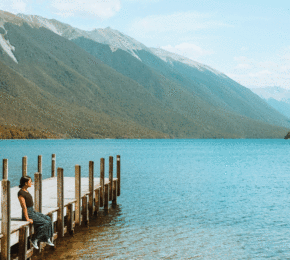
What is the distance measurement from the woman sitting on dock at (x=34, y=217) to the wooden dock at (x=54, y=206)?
0.23 metres

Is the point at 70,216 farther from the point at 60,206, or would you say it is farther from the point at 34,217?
the point at 34,217

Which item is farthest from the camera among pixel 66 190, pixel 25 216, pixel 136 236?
pixel 66 190

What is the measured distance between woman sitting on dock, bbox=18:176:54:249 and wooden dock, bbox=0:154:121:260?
9.1 inches

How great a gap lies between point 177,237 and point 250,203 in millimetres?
13080

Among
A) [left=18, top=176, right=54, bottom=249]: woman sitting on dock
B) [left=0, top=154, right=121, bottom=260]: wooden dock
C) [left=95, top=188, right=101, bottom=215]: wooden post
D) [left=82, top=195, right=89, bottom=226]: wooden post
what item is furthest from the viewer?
[left=95, top=188, right=101, bottom=215]: wooden post

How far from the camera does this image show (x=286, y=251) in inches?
755

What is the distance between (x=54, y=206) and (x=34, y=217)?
2.90 m

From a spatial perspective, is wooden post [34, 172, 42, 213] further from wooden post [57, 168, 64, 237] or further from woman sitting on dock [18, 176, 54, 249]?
wooden post [57, 168, 64, 237]

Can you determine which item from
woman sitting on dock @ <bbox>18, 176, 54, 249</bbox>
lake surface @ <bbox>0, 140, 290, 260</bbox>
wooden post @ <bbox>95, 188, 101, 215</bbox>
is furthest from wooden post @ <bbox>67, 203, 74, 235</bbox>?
wooden post @ <bbox>95, 188, 101, 215</bbox>

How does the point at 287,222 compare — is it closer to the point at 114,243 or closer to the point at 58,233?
the point at 114,243

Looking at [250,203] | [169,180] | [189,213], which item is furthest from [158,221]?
[169,180]

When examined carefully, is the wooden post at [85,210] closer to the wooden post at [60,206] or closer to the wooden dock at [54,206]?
the wooden dock at [54,206]

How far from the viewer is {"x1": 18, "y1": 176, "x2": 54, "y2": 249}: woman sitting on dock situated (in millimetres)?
14406

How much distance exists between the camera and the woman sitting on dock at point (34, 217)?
14.4 metres
